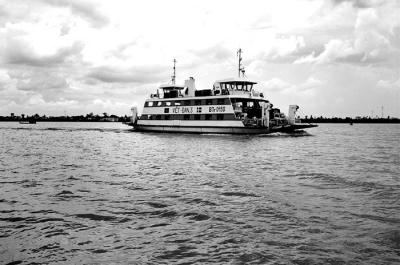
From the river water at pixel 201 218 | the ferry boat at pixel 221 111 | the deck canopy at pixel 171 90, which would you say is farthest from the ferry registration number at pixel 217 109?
the river water at pixel 201 218

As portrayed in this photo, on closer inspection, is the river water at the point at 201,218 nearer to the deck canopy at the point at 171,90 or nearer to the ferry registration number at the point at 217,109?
the ferry registration number at the point at 217,109

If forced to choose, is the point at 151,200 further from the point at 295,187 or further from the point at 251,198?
the point at 295,187

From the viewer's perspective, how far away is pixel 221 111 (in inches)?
1773

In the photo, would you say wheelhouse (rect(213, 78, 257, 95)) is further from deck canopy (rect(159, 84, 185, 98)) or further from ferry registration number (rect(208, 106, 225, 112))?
deck canopy (rect(159, 84, 185, 98))

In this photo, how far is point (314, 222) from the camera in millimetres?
8078

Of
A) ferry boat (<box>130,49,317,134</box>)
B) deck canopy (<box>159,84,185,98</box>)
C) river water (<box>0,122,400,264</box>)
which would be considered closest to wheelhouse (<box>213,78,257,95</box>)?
ferry boat (<box>130,49,317,134</box>)

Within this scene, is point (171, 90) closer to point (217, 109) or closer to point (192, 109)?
point (192, 109)

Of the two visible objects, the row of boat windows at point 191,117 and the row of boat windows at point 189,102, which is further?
the row of boat windows at point 189,102

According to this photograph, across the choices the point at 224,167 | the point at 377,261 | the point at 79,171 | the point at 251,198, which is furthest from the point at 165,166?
the point at 377,261

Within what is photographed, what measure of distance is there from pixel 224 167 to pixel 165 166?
3295 mm

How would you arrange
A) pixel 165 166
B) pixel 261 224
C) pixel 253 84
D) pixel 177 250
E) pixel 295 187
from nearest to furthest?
pixel 177 250
pixel 261 224
pixel 295 187
pixel 165 166
pixel 253 84

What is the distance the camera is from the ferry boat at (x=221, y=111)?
43.7 meters

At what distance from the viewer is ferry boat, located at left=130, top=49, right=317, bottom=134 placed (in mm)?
43706

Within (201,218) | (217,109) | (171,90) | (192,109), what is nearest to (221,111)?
(217,109)
